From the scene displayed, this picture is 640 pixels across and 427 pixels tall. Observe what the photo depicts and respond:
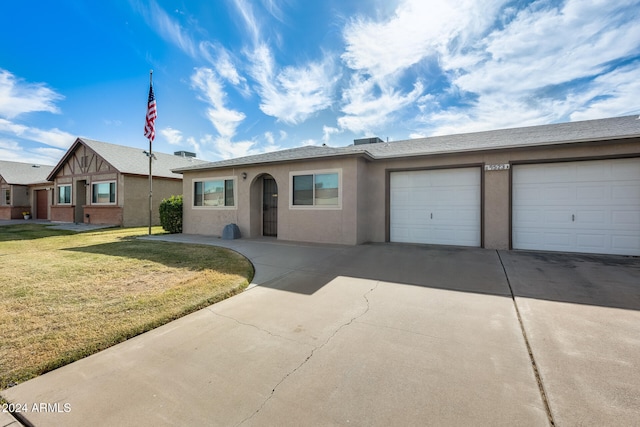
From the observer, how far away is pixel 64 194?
19.9 metres

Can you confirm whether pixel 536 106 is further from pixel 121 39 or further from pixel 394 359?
pixel 121 39

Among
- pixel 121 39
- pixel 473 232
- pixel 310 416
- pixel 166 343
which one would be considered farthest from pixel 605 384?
pixel 121 39

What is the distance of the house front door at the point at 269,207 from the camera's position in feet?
37.3

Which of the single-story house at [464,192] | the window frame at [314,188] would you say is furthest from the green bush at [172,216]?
the window frame at [314,188]

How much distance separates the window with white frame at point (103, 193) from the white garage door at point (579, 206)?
20.9 meters

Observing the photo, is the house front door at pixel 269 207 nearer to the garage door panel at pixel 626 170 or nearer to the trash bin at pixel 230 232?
the trash bin at pixel 230 232

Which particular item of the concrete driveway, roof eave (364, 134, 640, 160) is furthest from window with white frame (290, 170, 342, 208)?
the concrete driveway

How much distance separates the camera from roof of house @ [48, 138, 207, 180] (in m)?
16.8

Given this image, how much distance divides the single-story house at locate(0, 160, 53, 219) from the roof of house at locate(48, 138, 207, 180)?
489 cm

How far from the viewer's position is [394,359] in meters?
2.64

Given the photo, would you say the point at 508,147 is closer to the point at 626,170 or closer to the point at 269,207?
the point at 626,170

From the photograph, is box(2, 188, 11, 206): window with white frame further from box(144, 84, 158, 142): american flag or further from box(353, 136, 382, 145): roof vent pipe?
box(353, 136, 382, 145): roof vent pipe

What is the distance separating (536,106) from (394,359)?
12160mm

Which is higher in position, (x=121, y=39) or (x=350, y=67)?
(x=121, y=39)
